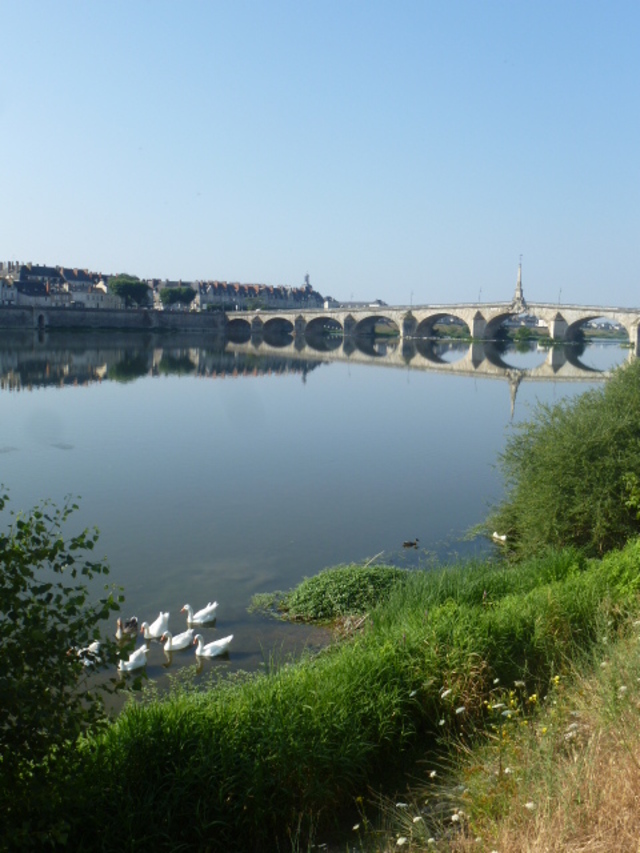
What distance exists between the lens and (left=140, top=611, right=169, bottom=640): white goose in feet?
21.9

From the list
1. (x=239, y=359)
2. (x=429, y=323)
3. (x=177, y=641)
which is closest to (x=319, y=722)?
(x=177, y=641)

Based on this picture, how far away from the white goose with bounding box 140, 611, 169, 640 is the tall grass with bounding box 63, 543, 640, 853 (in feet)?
3.48

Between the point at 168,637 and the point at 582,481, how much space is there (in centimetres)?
438

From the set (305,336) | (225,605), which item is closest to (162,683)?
(225,605)

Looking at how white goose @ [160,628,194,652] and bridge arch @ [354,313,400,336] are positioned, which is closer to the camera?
white goose @ [160,628,194,652]

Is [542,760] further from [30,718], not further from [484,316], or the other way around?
[484,316]

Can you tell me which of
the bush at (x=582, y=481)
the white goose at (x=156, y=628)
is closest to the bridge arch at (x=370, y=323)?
the bush at (x=582, y=481)

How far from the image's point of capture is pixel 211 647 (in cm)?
649

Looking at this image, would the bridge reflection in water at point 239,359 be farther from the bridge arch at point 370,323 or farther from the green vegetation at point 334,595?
the green vegetation at point 334,595

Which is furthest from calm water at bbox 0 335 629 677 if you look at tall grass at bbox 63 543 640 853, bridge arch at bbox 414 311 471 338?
bridge arch at bbox 414 311 471 338

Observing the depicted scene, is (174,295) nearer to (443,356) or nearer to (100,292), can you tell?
(100,292)

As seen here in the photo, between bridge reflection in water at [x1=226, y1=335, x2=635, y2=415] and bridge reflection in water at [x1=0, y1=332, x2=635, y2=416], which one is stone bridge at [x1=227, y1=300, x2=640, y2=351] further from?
bridge reflection in water at [x1=0, y1=332, x2=635, y2=416]

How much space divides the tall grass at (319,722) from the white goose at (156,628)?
3.48ft

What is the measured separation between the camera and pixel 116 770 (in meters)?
3.54
